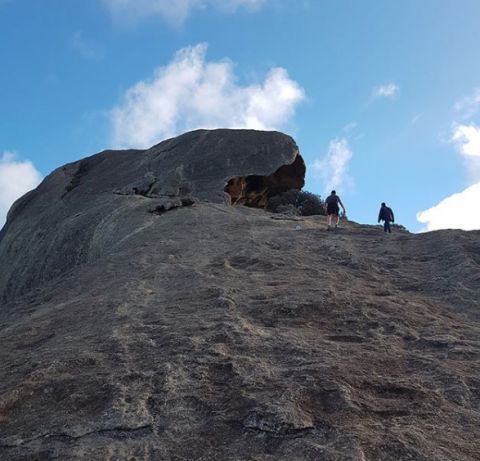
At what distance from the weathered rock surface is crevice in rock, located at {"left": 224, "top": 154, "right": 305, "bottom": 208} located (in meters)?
11.2

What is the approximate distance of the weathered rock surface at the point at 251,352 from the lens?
5.88 metres

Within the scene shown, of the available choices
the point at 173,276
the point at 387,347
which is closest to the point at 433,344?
the point at 387,347

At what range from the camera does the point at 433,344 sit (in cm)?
830

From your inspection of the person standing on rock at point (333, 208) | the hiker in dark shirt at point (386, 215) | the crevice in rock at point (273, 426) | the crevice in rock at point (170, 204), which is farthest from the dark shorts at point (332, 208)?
the crevice in rock at point (273, 426)

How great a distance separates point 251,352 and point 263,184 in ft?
71.3

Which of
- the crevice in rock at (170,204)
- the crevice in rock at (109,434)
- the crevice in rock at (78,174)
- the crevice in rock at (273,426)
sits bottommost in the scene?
the crevice in rock at (109,434)

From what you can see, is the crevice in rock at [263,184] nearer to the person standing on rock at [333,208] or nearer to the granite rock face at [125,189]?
the granite rock face at [125,189]

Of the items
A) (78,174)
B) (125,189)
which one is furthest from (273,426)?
(78,174)

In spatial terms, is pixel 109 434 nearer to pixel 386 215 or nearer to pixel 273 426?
pixel 273 426

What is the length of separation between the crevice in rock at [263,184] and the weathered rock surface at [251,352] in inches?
440

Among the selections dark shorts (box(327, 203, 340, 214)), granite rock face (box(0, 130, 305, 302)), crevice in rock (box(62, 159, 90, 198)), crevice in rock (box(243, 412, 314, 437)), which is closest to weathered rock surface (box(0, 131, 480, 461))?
crevice in rock (box(243, 412, 314, 437))

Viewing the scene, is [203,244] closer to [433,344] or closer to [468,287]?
[468,287]

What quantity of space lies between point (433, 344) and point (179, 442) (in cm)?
406

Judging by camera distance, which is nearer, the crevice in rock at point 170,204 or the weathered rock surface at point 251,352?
the weathered rock surface at point 251,352
